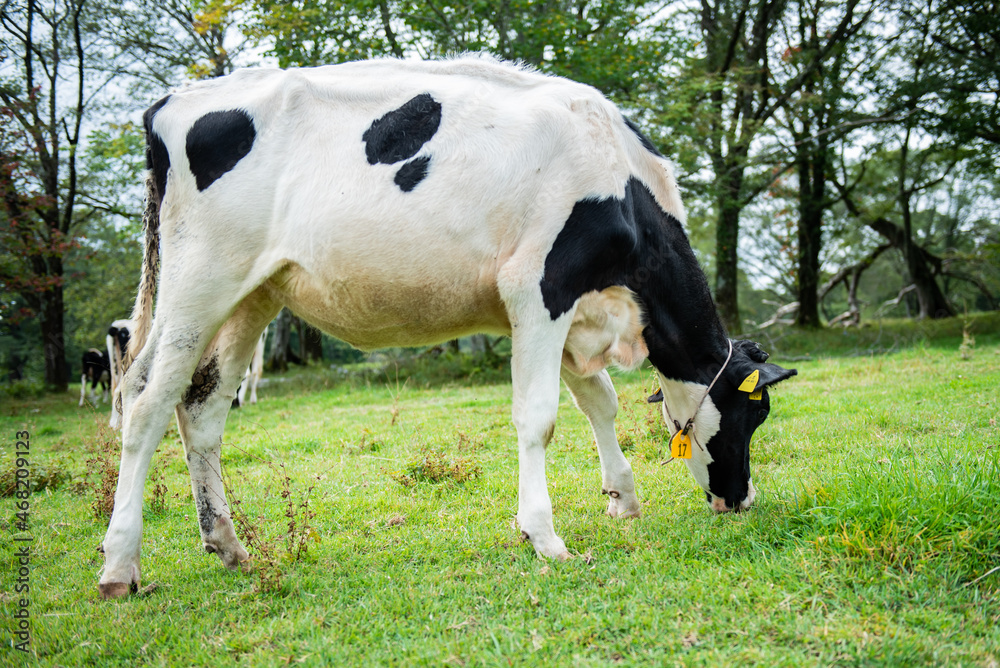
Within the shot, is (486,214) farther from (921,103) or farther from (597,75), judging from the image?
(921,103)

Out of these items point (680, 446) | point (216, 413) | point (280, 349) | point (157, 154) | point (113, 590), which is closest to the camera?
point (113, 590)

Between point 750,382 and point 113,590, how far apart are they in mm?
3651

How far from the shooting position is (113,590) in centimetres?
347

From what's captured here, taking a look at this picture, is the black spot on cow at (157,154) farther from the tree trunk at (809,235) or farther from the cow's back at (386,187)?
the tree trunk at (809,235)

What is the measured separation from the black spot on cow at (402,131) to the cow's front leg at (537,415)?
115 centimetres

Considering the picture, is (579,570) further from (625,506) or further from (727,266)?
(727,266)

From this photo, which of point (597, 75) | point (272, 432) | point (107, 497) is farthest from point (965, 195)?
point (107, 497)

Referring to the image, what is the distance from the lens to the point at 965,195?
103 feet

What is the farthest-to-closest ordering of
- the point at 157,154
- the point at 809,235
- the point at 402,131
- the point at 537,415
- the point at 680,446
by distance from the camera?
the point at 809,235 < the point at 680,446 < the point at 157,154 < the point at 402,131 < the point at 537,415

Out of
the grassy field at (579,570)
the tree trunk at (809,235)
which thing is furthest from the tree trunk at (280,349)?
the grassy field at (579,570)

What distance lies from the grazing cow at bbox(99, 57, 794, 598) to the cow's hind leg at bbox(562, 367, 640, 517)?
0.24 ft

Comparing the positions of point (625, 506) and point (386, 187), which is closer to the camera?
point (386, 187)

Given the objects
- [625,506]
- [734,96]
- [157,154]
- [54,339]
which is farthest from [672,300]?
[54,339]

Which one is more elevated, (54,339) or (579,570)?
(54,339)
